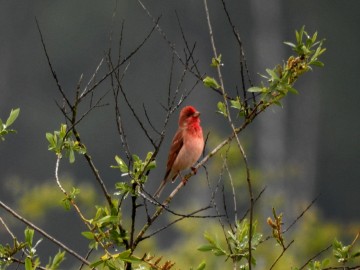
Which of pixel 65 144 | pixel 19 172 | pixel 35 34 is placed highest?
pixel 35 34

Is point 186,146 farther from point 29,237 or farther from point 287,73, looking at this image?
point 29,237

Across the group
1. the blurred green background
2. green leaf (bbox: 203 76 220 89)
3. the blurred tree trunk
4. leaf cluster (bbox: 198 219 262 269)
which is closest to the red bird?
green leaf (bbox: 203 76 220 89)

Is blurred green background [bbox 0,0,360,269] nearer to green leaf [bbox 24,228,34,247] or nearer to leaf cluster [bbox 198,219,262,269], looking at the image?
leaf cluster [bbox 198,219,262,269]

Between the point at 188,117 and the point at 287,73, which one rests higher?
the point at 188,117

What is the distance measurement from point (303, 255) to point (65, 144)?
9492mm

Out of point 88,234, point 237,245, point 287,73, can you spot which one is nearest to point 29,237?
point 88,234

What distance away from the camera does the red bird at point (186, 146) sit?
5.94 metres

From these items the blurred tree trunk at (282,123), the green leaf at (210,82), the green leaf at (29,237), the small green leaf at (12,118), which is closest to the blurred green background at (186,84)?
the blurred tree trunk at (282,123)

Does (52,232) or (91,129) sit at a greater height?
(91,129)

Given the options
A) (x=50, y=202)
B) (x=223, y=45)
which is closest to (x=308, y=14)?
(x=223, y=45)

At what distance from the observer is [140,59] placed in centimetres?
3170

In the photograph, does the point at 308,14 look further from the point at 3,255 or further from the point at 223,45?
the point at 3,255

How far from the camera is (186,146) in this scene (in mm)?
6012

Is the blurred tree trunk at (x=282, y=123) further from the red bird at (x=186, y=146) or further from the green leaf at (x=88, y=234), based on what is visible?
the green leaf at (x=88, y=234)
